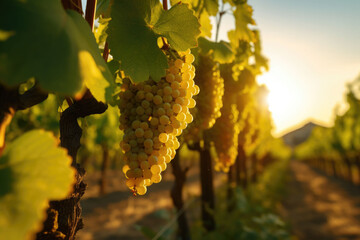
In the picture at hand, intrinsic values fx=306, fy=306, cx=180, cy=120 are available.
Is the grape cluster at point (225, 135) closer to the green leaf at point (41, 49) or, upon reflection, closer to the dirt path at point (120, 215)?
the green leaf at point (41, 49)

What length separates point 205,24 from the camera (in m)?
2.28

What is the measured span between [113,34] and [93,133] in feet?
48.9

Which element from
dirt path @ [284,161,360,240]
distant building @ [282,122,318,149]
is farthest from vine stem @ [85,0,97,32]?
distant building @ [282,122,318,149]

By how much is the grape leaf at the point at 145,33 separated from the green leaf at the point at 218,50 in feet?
2.84

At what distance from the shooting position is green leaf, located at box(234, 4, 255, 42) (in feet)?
7.36

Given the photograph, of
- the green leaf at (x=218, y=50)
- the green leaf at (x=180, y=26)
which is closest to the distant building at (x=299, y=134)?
the green leaf at (x=218, y=50)

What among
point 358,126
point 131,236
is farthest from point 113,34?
point 358,126

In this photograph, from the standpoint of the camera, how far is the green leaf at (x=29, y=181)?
647 mm

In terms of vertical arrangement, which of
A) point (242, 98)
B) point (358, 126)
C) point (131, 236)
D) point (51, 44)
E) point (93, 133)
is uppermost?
point (51, 44)

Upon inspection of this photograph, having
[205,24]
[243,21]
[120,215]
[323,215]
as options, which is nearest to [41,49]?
[205,24]

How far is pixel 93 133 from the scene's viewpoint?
15492 millimetres

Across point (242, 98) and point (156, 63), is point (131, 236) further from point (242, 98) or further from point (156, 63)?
point (156, 63)

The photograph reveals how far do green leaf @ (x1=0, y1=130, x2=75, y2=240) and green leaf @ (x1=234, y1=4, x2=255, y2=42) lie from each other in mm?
1891

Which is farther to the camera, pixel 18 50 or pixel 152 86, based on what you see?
pixel 152 86
